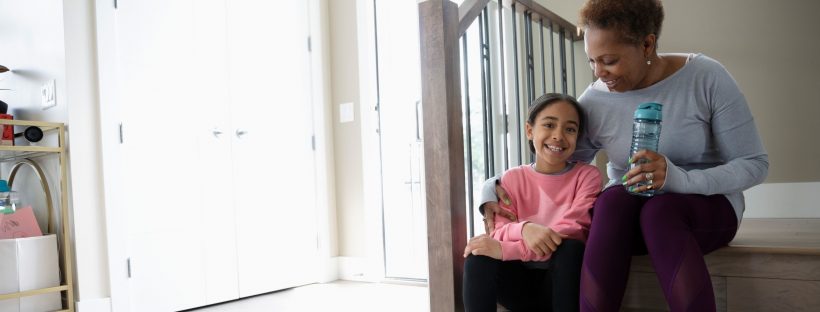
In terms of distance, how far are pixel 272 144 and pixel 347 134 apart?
1.49 ft

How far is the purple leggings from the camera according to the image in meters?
1.03

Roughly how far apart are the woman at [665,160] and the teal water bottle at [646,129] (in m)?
0.02

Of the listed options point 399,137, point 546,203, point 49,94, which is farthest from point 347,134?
point 546,203

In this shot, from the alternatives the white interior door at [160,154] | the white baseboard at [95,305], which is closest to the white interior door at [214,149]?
the white interior door at [160,154]

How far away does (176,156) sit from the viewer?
254 cm

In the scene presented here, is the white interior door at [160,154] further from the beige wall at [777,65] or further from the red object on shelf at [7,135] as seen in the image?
the beige wall at [777,65]

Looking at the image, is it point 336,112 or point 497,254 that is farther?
point 336,112

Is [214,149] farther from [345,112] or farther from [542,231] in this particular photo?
[542,231]

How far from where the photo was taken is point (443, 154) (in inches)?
55.4

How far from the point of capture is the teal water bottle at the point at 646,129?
113cm

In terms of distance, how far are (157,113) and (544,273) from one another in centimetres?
188

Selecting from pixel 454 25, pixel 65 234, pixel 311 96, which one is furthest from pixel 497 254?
pixel 311 96

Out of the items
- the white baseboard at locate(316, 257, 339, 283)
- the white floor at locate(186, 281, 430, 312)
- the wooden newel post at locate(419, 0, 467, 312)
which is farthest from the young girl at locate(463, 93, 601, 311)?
the white baseboard at locate(316, 257, 339, 283)

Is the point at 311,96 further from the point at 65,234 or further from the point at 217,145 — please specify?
the point at 65,234
